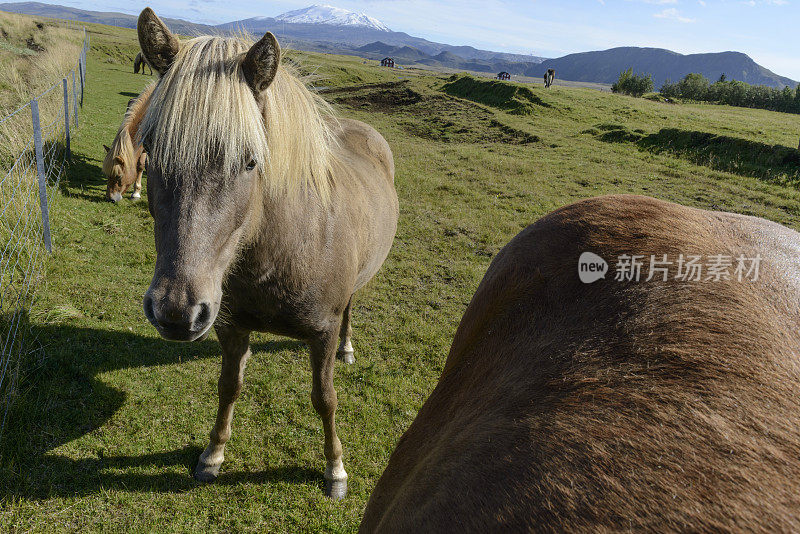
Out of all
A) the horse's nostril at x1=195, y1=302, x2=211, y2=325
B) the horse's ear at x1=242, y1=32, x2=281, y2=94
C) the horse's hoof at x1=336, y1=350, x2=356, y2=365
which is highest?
the horse's ear at x1=242, y1=32, x2=281, y2=94

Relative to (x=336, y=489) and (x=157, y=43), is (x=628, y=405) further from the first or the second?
(x=336, y=489)

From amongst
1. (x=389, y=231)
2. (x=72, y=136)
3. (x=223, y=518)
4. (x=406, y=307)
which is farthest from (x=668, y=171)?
(x=72, y=136)

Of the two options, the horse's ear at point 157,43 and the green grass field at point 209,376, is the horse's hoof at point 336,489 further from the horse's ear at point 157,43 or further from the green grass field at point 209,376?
the horse's ear at point 157,43

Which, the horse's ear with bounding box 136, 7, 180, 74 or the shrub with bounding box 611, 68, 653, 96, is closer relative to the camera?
the horse's ear with bounding box 136, 7, 180, 74

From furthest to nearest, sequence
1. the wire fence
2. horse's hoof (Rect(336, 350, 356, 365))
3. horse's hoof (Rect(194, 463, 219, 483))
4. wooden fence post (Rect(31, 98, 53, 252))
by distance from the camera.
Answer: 1. wooden fence post (Rect(31, 98, 53, 252))
2. horse's hoof (Rect(336, 350, 356, 365))
3. the wire fence
4. horse's hoof (Rect(194, 463, 219, 483))

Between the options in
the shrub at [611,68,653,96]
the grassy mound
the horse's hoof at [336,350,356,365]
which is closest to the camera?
the horse's hoof at [336,350,356,365]

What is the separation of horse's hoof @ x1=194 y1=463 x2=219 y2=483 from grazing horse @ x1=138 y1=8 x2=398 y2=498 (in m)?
0.63

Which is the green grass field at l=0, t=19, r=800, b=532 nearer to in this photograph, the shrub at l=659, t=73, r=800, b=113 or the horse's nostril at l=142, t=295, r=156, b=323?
the horse's nostril at l=142, t=295, r=156, b=323

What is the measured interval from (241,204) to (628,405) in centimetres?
161

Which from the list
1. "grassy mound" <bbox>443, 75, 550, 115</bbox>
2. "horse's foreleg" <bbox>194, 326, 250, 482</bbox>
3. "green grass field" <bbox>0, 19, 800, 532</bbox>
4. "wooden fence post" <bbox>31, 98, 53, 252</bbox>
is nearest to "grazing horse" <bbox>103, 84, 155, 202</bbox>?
"green grass field" <bbox>0, 19, 800, 532</bbox>

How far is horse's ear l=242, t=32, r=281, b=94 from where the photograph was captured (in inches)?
70.2

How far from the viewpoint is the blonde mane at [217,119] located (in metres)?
1.69

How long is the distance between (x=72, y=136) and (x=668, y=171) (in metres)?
16.2

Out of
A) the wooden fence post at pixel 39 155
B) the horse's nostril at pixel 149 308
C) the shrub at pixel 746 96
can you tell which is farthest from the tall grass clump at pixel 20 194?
the shrub at pixel 746 96
